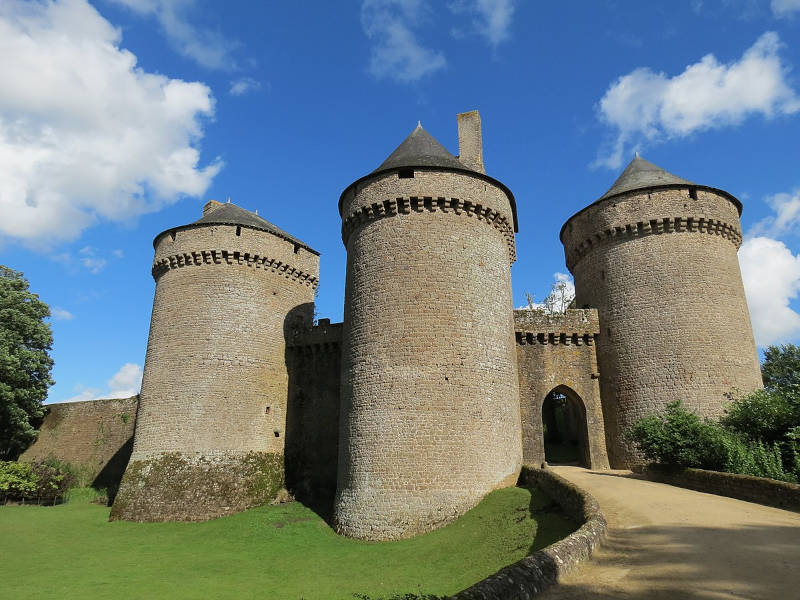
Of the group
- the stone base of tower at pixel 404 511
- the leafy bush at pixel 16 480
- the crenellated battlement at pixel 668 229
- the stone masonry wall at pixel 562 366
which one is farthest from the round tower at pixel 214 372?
the crenellated battlement at pixel 668 229

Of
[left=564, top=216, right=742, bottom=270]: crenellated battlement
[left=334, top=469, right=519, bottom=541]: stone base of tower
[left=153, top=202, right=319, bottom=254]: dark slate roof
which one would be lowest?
[left=334, top=469, right=519, bottom=541]: stone base of tower

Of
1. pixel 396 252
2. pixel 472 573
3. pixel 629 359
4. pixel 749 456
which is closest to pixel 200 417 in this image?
pixel 396 252

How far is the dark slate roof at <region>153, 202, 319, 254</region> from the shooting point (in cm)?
1833

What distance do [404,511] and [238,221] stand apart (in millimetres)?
11231

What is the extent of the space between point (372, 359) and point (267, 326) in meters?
6.02

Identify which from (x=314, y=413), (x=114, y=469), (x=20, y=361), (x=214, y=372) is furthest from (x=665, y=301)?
(x=20, y=361)

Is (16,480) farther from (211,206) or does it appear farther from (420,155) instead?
(420,155)

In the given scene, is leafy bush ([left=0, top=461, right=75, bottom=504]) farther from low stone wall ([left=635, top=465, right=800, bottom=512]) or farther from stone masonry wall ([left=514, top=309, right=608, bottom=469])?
low stone wall ([left=635, top=465, right=800, bottom=512])

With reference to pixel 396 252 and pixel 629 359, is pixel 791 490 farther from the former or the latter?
pixel 396 252

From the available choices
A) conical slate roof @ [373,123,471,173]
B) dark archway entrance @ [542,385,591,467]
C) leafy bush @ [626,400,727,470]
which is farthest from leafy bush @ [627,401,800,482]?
conical slate roof @ [373,123,471,173]

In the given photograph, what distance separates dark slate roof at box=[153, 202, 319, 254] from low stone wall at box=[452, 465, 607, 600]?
44.5 ft

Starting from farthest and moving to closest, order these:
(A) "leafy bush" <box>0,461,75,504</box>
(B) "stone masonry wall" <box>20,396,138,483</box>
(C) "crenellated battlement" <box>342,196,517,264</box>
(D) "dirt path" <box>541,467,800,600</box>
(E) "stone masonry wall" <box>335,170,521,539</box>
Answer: (B) "stone masonry wall" <box>20,396,138,483</box> < (A) "leafy bush" <box>0,461,75,504</box> < (C) "crenellated battlement" <box>342,196,517,264</box> < (E) "stone masonry wall" <box>335,170,521,539</box> < (D) "dirt path" <box>541,467,800,600</box>

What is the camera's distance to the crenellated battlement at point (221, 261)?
17.9 meters

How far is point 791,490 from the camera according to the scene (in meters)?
9.18
